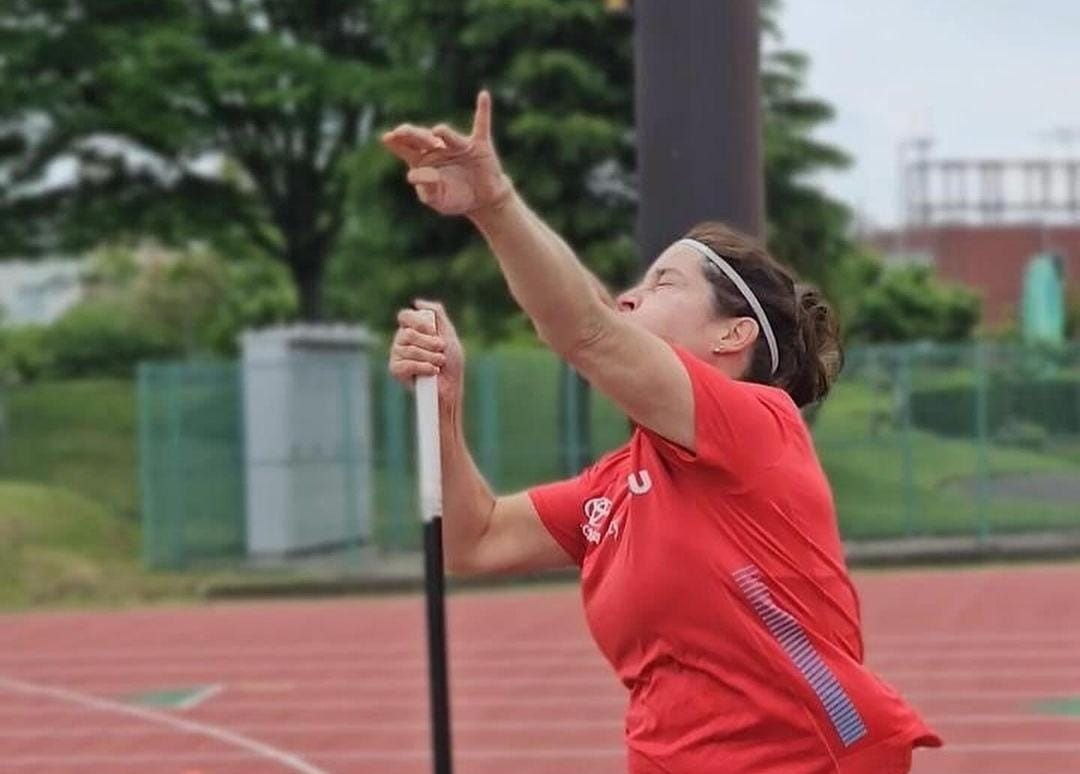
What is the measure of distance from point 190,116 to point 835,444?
1130cm

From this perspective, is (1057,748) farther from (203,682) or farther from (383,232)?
(383,232)

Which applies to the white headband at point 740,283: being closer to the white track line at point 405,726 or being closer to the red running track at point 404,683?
the red running track at point 404,683

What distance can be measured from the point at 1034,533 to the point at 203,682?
452 inches

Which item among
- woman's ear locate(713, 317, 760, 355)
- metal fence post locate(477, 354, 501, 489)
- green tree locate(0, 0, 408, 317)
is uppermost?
green tree locate(0, 0, 408, 317)

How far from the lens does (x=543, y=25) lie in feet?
77.6

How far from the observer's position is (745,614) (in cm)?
296

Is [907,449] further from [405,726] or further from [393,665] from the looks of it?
[405,726]

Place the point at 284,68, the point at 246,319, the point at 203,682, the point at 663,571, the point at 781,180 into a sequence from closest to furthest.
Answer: the point at 663,571 < the point at 203,682 < the point at 781,180 < the point at 284,68 < the point at 246,319

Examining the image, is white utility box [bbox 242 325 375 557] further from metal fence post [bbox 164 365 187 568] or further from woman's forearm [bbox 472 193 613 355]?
woman's forearm [bbox 472 193 613 355]

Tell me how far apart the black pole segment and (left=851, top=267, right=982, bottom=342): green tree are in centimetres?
4734

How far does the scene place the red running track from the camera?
10.1m

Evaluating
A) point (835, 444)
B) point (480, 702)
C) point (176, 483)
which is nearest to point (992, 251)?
point (835, 444)

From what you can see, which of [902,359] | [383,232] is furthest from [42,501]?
[902,359]

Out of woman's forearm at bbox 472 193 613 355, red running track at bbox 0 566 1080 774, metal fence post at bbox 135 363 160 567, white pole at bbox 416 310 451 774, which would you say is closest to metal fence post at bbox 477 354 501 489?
red running track at bbox 0 566 1080 774
